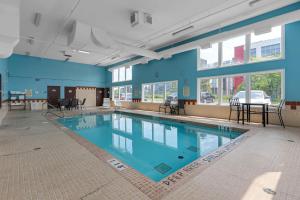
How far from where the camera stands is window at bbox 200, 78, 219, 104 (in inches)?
253

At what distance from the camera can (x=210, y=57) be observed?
655 cm

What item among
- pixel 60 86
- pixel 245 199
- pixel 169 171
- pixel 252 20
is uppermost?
pixel 252 20

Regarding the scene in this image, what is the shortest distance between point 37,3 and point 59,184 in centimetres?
488

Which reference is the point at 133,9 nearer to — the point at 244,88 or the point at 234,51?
the point at 234,51

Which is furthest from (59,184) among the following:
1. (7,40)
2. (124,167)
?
(7,40)

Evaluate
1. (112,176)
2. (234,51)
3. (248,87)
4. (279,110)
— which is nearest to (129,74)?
(234,51)

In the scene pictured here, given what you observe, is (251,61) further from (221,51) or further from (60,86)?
(60,86)

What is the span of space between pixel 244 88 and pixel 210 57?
6.30 feet

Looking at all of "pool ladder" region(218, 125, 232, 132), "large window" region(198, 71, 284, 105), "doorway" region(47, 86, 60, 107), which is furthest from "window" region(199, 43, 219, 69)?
"doorway" region(47, 86, 60, 107)

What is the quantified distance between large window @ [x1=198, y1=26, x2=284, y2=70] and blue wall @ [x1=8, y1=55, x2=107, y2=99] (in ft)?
30.1

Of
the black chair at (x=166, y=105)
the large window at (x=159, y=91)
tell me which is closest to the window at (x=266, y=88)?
the large window at (x=159, y=91)

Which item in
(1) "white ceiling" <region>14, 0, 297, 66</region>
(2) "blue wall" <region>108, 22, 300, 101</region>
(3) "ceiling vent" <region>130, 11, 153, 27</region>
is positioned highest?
(1) "white ceiling" <region>14, 0, 297, 66</region>

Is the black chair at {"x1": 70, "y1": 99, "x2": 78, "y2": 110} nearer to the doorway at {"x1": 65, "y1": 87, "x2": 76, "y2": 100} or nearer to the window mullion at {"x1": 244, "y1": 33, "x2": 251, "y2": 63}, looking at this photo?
the doorway at {"x1": 65, "y1": 87, "x2": 76, "y2": 100}

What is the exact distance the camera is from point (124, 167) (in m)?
2.00
